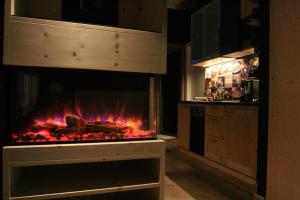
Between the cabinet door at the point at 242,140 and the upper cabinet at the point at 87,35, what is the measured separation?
3.87 feet

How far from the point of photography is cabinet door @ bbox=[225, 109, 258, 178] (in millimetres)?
2311

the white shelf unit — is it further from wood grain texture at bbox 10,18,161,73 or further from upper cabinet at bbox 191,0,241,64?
upper cabinet at bbox 191,0,241,64

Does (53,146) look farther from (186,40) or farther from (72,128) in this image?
(186,40)

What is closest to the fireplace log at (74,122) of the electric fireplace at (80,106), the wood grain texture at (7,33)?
the electric fireplace at (80,106)

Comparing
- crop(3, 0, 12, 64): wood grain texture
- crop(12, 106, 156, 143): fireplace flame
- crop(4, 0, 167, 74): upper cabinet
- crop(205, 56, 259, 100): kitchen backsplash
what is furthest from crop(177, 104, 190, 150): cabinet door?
crop(3, 0, 12, 64): wood grain texture

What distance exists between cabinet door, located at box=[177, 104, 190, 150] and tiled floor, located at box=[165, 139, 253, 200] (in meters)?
0.49

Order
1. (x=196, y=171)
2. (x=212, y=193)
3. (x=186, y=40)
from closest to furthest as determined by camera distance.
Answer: (x=212, y=193)
(x=196, y=171)
(x=186, y=40)

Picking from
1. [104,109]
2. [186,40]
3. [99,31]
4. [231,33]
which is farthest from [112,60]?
[186,40]

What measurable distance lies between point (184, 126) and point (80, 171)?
2217 millimetres

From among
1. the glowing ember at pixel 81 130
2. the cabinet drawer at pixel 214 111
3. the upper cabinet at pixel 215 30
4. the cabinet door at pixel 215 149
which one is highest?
the upper cabinet at pixel 215 30

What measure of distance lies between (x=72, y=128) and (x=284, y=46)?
176 centimetres

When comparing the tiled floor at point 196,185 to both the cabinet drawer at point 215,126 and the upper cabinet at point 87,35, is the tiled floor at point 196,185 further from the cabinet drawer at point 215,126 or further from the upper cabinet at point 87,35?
the upper cabinet at point 87,35

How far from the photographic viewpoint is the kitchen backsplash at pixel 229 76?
328 centimetres

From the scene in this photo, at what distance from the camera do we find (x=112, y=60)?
1.70 metres
